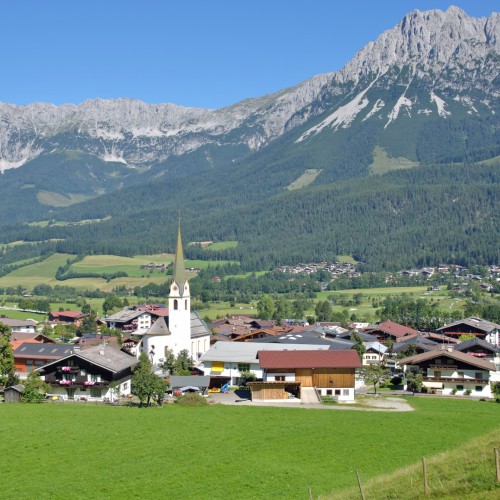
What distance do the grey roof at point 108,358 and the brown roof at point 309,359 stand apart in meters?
10.1

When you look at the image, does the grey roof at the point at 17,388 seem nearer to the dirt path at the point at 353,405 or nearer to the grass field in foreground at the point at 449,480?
the dirt path at the point at 353,405

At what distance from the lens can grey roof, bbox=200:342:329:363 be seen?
2623 inches

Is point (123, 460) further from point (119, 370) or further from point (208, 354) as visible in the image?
point (208, 354)

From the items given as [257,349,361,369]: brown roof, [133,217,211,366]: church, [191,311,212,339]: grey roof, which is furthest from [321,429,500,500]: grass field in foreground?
[191,311,212,339]: grey roof

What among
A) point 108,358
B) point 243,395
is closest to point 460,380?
point 243,395

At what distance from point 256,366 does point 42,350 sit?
62.8ft

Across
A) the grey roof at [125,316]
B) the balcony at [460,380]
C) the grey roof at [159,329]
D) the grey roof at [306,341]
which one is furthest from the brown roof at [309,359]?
the grey roof at [125,316]

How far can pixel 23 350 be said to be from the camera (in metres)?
71.1

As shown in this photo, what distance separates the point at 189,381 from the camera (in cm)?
5875

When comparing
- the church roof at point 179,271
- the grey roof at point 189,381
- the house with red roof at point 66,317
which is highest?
the church roof at point 179,271

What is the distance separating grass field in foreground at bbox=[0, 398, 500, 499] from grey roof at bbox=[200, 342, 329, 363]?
16.7 m

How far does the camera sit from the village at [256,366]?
56625 millimetres

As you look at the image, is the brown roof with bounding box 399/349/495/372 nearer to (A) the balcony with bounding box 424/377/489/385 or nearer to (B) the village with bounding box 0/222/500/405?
(B) the village with bounding box 0/222/500/405

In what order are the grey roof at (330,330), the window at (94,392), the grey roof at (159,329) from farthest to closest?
the grey roof at (330,330)
the grey roof at (159,329)
the window at (94,392)
